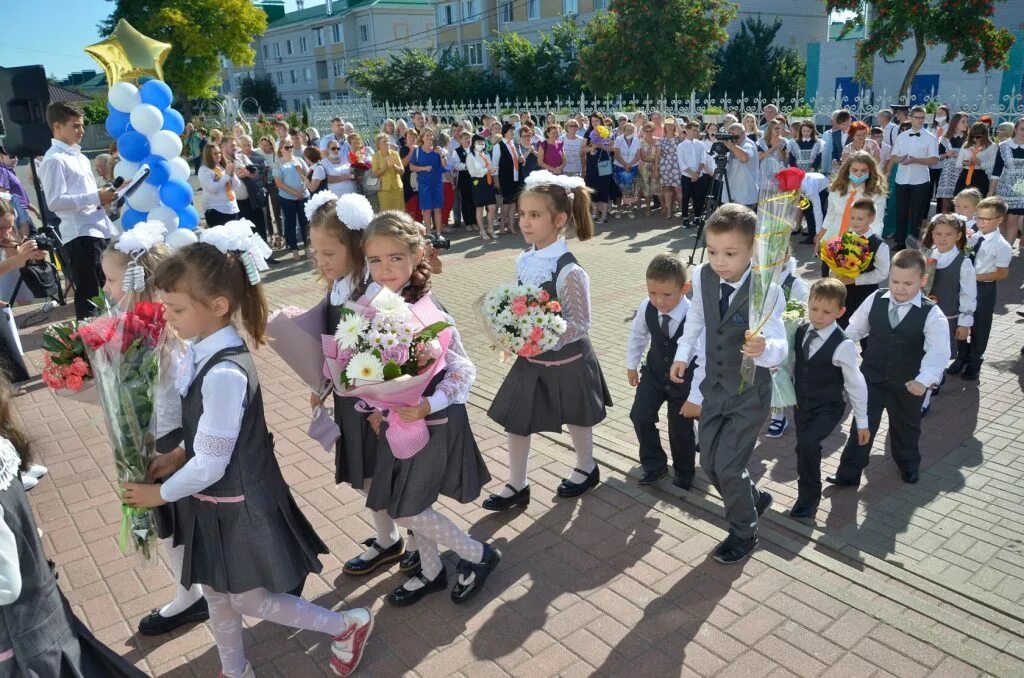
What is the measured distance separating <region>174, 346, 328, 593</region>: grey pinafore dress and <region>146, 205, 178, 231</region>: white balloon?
220 inches

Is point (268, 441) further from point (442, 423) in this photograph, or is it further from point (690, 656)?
point (690, 656)

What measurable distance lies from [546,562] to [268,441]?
67.7 inches

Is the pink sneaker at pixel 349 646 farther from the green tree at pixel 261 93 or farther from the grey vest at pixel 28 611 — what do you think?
the green tree at pixel 261 93

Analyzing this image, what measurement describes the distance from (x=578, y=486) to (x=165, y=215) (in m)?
5.57

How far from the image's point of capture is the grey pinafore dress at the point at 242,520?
2811mm

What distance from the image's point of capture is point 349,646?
10.3ft

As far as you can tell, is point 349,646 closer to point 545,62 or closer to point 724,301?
point 724,301

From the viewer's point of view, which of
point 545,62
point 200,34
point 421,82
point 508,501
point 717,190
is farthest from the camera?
point 421,82

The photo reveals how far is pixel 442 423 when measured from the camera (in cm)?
337

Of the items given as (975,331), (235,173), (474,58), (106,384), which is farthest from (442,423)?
(474,58)

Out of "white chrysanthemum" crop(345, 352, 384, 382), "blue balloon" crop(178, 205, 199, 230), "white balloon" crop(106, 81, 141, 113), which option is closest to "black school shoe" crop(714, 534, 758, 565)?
"white chrysanthemum" crop(345, 352, 384, 382)

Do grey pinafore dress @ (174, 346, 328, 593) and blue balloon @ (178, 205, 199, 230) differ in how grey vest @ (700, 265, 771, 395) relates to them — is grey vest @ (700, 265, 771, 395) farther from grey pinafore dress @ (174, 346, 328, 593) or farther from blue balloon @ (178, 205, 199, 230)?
blue balloon @ (178, 205, 199, 230)

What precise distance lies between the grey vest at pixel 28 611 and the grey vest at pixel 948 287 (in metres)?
6.18

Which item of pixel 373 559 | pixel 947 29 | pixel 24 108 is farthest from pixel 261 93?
pixel 373 559
